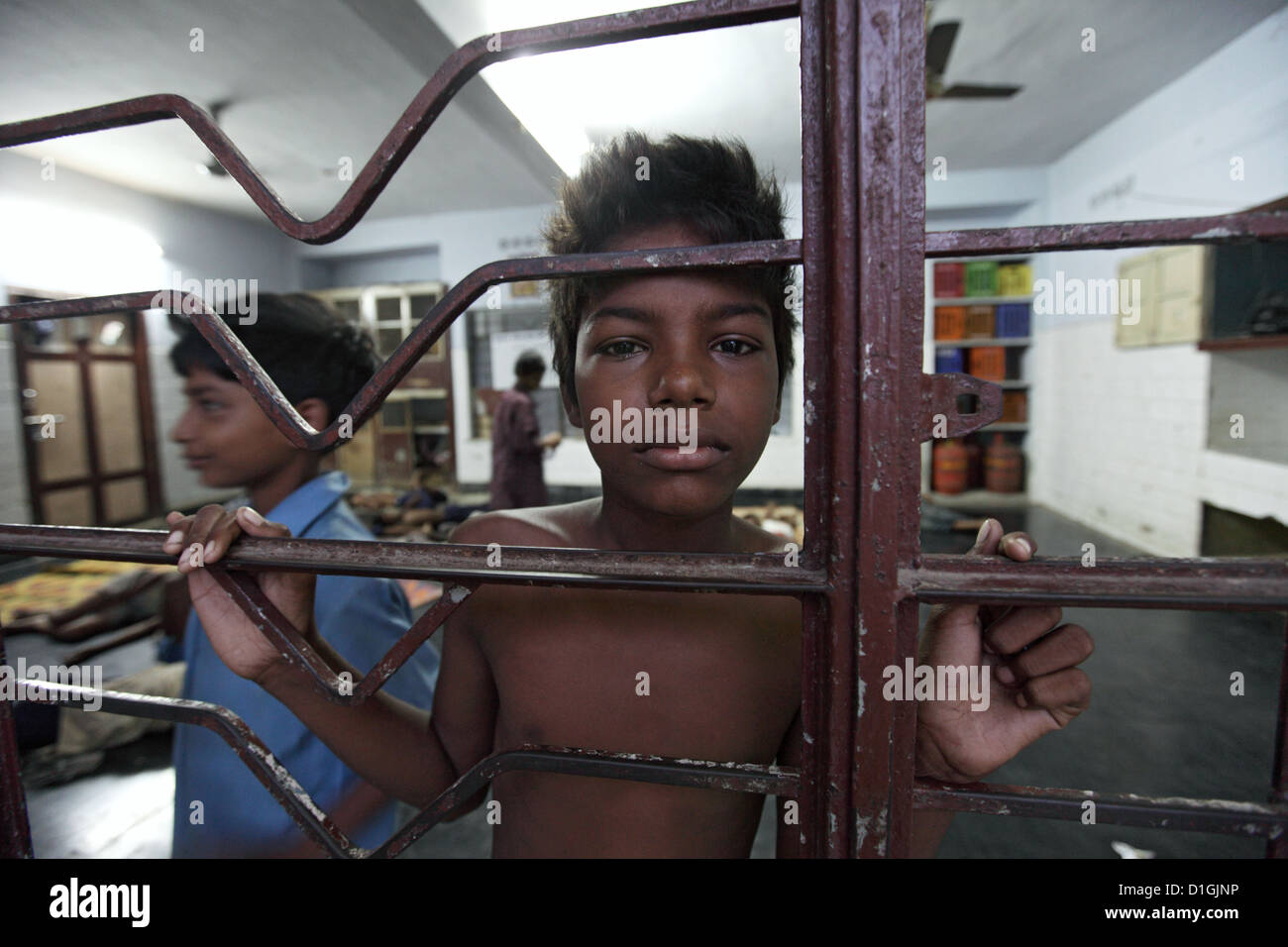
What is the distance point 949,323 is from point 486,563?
692cm

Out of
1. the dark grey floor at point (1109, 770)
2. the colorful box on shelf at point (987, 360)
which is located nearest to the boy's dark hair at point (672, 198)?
the dark grey floor at point (1109, 770)

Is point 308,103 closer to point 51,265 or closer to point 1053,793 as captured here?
point 51,265

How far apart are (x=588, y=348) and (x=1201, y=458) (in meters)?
4.91

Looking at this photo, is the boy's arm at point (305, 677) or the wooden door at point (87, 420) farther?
the wooden door at point (87, 420)

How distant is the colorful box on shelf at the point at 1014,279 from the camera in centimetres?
637

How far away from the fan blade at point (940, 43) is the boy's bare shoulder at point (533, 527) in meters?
2.94

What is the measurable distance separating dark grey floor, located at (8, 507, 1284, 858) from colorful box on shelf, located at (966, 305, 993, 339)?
4071 millimetres

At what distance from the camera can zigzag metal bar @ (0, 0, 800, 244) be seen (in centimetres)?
45

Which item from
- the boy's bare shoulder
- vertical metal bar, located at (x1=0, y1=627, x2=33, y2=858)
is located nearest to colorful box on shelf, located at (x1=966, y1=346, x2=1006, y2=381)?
the boy's bare shoulder

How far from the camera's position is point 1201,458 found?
3.99 m

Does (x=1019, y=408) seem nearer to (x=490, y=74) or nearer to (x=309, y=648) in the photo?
(x=490, y=74)

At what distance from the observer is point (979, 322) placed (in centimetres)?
645

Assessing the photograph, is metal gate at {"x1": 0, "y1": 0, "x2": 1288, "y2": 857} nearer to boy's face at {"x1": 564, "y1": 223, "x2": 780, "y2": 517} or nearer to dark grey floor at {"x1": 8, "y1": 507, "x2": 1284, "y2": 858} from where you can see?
boy's face at {"x1": 564, "y1": 223, "x2": 780, "y2": 517}
